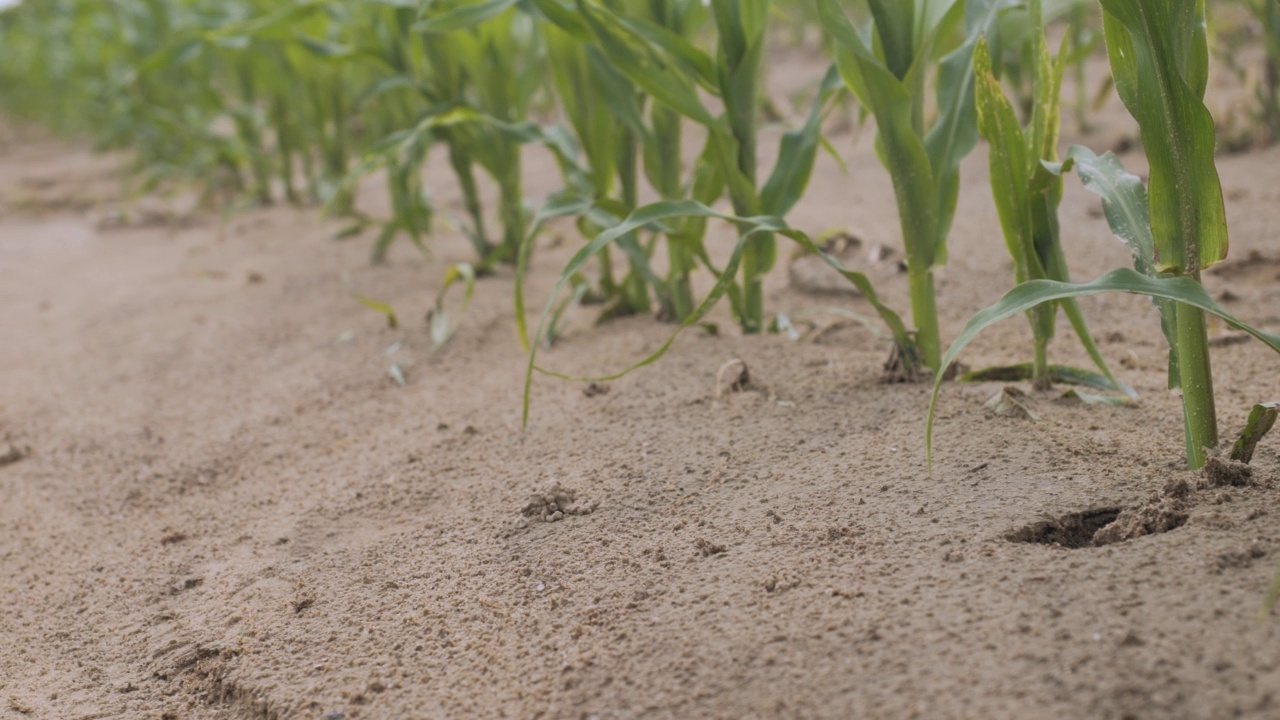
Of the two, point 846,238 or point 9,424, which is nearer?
point 9,424

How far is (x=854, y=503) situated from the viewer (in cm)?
115

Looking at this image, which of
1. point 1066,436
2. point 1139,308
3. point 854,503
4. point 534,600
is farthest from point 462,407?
point 1139,308

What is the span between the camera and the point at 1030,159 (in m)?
1.29

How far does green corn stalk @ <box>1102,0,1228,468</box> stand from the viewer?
1.00 meters

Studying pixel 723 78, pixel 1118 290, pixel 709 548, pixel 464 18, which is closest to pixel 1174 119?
pixel 1118 290

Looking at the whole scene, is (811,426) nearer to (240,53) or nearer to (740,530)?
(740,530)

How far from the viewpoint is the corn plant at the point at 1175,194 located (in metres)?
0.99

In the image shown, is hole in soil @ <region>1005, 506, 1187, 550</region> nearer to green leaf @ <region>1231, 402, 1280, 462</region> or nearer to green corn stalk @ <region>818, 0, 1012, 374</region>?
green leaf @ <region>1231, 402, 1280, 462</region>

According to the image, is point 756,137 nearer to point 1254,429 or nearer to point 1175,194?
point 1175,194

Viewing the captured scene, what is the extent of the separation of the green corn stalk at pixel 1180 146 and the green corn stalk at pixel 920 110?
11.3 inches

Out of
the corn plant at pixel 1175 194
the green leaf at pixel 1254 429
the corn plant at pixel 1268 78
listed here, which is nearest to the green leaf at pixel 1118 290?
the corn plant at pixel 1175 194

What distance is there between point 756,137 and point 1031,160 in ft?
1.51

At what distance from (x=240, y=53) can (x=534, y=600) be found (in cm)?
323

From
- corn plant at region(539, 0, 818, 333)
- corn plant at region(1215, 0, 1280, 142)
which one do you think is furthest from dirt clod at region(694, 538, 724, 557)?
corn plant at region(1215, 0, 1280, 142)
